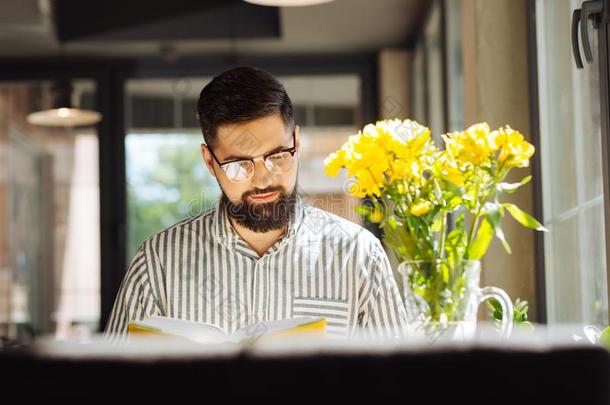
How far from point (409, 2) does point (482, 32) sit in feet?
6.91

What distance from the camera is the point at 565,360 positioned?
883 millimetres

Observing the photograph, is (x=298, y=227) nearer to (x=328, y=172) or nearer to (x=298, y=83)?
(x=328, y=172)

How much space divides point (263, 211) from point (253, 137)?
0.16 metres

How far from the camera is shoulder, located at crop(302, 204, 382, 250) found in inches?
81.8

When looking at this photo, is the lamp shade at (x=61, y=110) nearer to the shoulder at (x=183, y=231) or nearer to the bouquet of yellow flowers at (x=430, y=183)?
the shoulder at (x=183, y=231)

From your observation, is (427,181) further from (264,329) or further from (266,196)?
(266,196)

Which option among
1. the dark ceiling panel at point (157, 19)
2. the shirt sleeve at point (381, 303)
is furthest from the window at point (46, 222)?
the shirt sleeve at point (381, 303)

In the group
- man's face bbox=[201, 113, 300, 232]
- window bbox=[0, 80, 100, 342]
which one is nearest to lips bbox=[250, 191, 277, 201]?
man's face bbox=[201, 113, 300, 232]

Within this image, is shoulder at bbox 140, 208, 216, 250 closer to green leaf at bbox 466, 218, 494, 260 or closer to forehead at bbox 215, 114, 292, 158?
forehead at bbox 215, 114, 292, 158

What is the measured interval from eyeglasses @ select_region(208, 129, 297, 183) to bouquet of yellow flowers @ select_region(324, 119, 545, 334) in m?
0.54

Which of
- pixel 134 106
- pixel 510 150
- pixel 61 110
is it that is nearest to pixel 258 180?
pixel 510 150

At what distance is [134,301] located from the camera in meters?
1.98

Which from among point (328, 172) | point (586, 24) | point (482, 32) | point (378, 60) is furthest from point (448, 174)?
point (378, 60)

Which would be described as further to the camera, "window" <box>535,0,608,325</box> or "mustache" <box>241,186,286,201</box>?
"window" <box>535,0,608,325</box>
